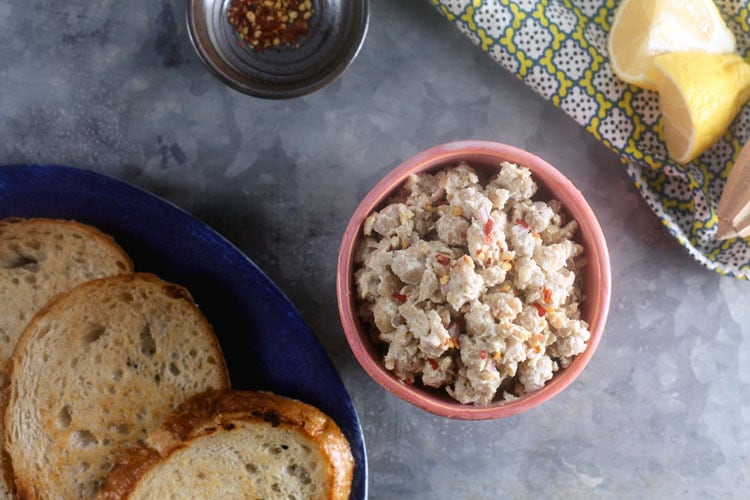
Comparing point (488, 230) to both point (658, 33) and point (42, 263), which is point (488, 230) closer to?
point (658, 33)

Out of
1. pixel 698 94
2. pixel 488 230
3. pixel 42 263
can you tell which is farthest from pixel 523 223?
pixel 42 263

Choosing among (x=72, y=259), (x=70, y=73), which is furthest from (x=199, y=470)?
(x=70, y=73)

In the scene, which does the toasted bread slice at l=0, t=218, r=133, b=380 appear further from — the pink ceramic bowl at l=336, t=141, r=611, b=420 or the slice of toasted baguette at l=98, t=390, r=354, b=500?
the pink ceramic bowl at l=336, t=141, r=611, b=420

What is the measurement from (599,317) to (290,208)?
804mm

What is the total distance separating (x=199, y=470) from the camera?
171cm

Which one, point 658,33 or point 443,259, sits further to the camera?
point 658,33

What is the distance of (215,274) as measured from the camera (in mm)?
1834

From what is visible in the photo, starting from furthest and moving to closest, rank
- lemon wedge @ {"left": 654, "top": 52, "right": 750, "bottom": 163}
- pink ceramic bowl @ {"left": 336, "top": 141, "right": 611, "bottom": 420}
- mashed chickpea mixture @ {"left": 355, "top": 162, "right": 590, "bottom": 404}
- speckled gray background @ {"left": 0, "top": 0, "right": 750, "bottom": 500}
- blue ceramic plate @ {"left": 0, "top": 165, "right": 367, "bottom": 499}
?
speckled gray background @ {"left": 0, "top": 0, "right": 750, "bottom": 500} → blue ceramic plate @ {"left": 0, "top": 165, "right": 367, "bottom": 499} → lemon wedge @ {"left": 654, "top": 52, "right": 750, "bottom": 163} → pink ceramic bowl @ {"left": 336, "top": 141, "right": 611, "bottom": 420} → mashed chickpea mixture @ {"left": 355, "top": 162, "right": 590, "bottom": 404}

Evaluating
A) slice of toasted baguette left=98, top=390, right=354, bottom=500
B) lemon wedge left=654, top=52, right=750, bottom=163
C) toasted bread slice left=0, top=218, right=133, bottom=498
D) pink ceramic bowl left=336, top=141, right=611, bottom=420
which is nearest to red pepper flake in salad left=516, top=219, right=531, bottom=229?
pink ceramic bowl left=336, top=141, right=611, bottom=420

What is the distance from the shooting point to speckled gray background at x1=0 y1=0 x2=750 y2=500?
6.35ft

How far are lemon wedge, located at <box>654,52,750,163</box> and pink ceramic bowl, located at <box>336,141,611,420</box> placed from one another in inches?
13.5

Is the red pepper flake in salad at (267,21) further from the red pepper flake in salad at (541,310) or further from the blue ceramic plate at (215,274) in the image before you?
the red pepper flake in salad at (541,310)

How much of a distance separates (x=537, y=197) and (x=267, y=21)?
798mm

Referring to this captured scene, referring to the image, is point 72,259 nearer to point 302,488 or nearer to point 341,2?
point 302,488
